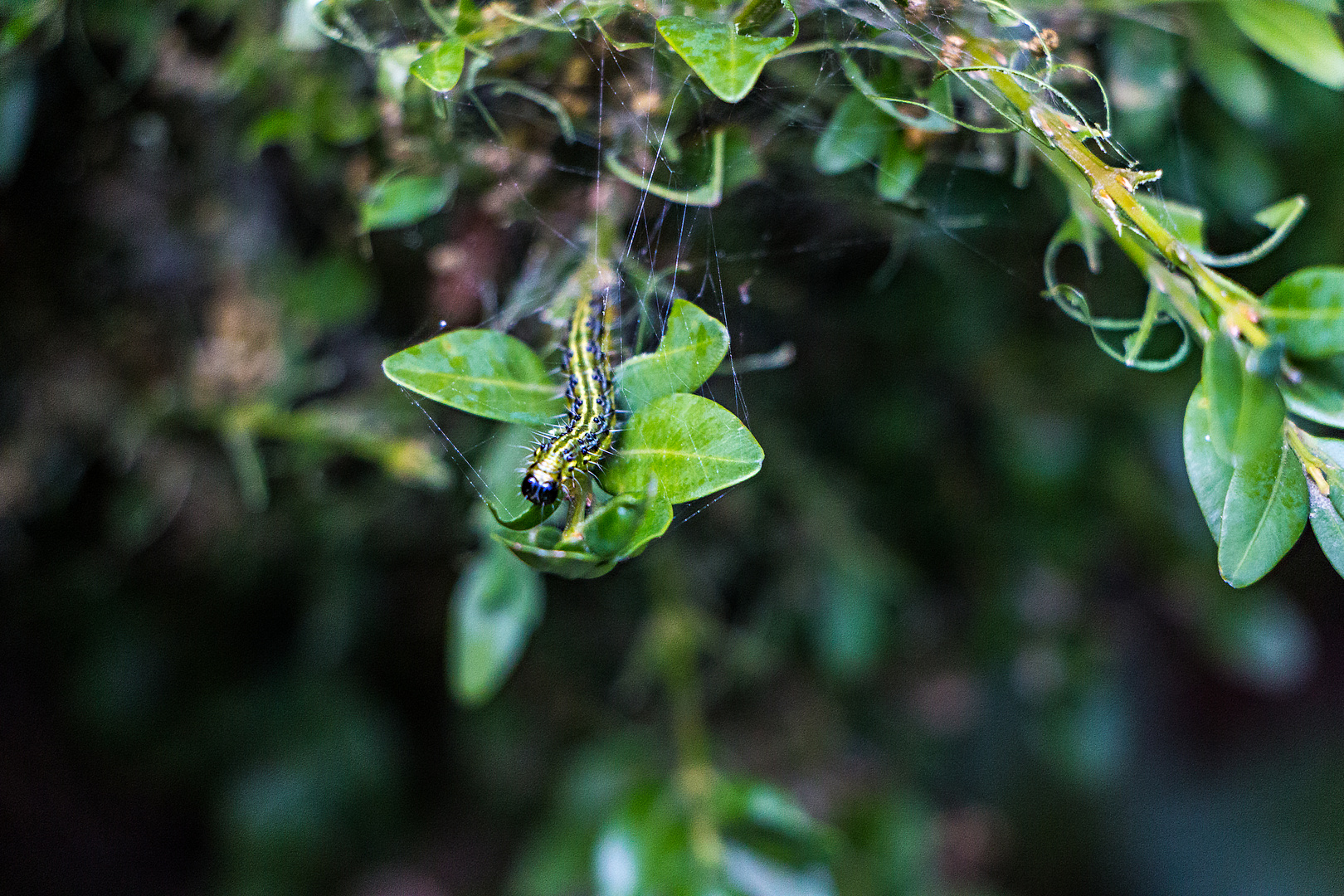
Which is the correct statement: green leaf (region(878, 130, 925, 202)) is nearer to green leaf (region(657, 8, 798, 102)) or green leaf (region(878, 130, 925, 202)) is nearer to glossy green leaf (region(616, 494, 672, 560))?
green leaf (region(657, 8, 798, 102))

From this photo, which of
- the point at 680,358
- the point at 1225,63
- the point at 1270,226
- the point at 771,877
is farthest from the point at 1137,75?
the point at 771,877

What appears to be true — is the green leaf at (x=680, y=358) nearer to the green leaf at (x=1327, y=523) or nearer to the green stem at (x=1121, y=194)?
the green stem at (x=1121, y=194)

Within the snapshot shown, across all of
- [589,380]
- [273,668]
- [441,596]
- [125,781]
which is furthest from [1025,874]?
[589,380]

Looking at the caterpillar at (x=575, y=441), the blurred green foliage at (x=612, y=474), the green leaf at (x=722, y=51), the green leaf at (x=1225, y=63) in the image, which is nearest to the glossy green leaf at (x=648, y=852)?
the blurred green foliage at (x=612, y=474)

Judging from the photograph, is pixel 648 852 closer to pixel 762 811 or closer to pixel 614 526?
pixel 762 811

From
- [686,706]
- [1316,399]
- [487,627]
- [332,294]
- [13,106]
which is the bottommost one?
[686,706]
